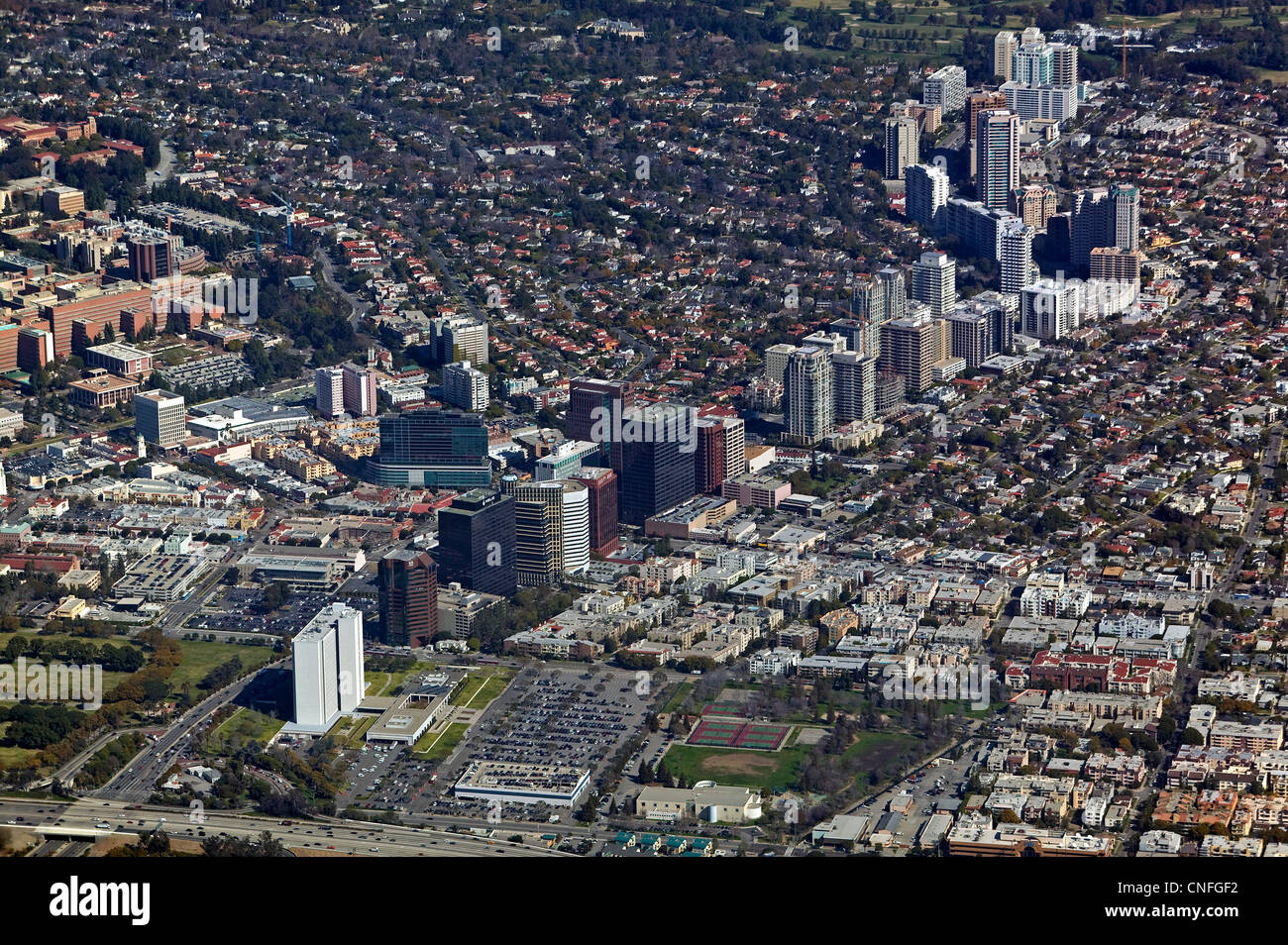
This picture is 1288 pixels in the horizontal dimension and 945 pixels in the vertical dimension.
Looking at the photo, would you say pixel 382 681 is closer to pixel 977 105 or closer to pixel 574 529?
pixel 574 529

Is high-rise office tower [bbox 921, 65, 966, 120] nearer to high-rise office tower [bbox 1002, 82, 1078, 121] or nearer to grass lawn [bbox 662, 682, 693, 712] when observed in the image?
high-rise office tower [bbox 1002, 82, 1078, 121]

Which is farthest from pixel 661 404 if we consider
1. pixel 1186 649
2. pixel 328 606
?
pixel 1186 649

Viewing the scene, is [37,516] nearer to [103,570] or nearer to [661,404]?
[103,570]

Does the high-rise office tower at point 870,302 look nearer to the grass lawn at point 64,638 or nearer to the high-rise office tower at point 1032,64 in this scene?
the grass lawn at point 64,638

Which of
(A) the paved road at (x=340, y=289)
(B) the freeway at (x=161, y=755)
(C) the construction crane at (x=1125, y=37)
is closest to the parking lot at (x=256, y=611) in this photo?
(B) the freeway at (x=161, y=755)

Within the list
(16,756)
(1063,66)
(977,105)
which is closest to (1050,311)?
(977,105)
